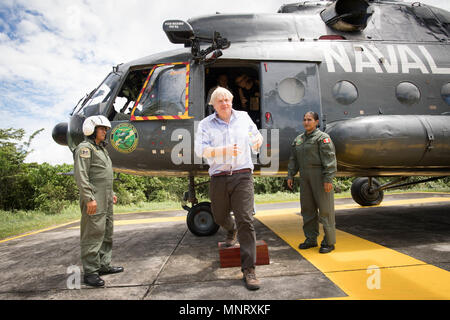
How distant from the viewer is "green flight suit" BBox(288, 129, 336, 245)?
3605mm

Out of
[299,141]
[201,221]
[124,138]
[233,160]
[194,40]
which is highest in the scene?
[194,40]

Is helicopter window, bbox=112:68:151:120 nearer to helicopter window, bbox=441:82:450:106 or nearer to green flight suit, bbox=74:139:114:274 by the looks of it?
green flight suit, bbox=74:139:114:274

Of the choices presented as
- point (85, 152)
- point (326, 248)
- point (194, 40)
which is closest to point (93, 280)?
point (85, 152)

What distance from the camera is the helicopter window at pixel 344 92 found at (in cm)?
452

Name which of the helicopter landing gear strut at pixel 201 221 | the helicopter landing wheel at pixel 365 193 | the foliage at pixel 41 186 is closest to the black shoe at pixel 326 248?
the helicopter landing gear strut at pixel 201 221

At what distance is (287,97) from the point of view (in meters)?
4.41

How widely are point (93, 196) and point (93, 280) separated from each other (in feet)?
2.73

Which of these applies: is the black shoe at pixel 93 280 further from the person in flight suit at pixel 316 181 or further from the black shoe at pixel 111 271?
the person in flight suit at pixel 316 181

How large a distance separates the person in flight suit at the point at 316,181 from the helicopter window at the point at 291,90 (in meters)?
0.74

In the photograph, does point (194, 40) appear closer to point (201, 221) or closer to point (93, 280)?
point (201, 221)
